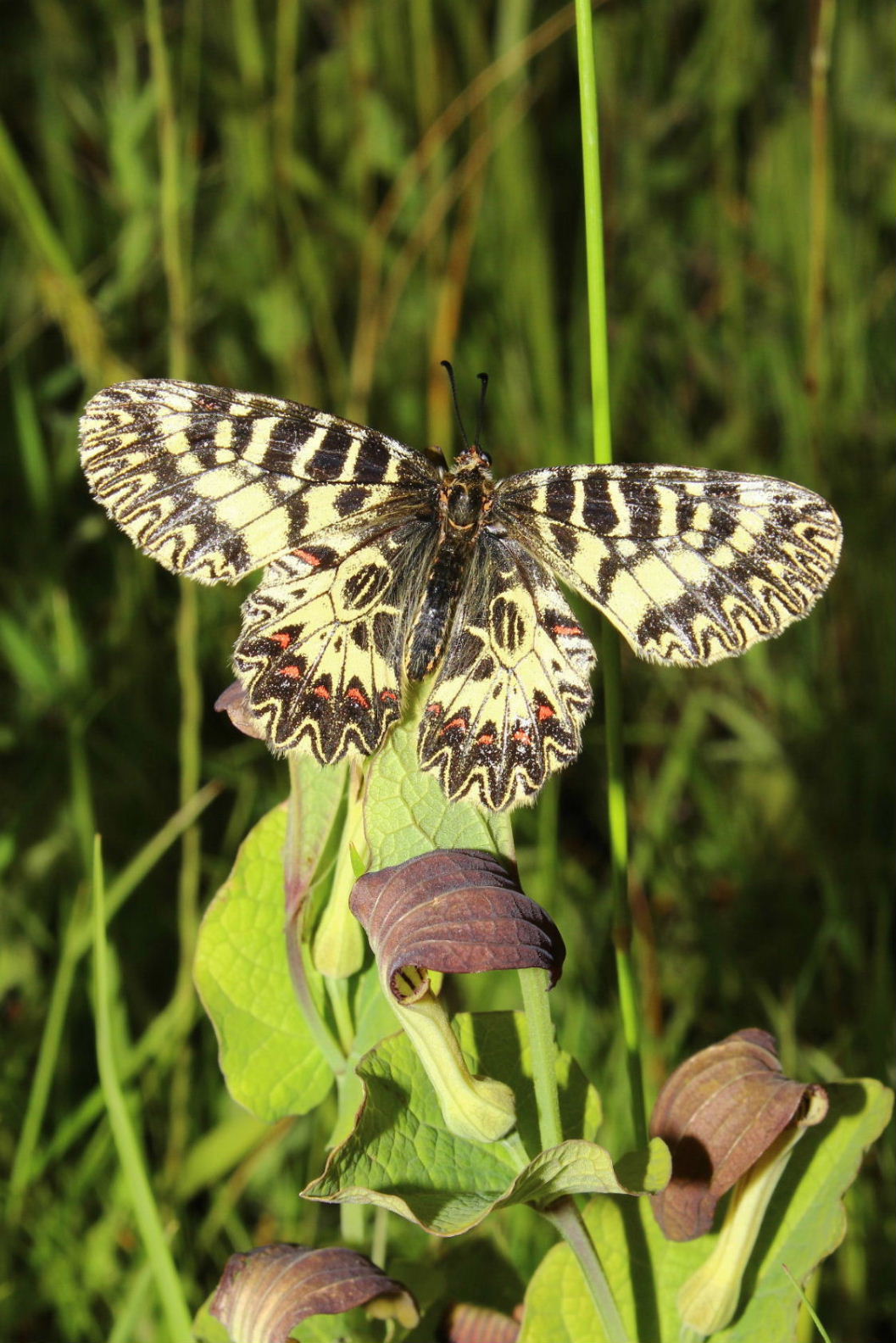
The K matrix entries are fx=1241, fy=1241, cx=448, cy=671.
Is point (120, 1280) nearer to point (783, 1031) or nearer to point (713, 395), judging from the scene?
point (783, 1031)

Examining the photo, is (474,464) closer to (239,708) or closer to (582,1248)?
(239,708)

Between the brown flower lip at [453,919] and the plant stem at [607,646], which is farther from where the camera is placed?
the plant stem at [607,646]

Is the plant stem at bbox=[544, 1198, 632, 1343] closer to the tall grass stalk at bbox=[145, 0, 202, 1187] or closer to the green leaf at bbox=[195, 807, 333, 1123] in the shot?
the green leaf at bbox=[195, 807, 333, 1123]

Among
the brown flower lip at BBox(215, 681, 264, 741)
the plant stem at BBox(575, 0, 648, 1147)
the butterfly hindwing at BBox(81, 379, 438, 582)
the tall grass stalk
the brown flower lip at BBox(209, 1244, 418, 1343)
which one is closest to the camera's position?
the brown flower lip at BBox(209, 1244, 418, 1343)

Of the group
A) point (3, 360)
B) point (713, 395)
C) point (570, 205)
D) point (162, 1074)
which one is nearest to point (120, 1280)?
point (162, 1074)

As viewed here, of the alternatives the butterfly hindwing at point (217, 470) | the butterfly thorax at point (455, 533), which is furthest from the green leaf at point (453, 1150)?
the butterfly hindwing at point (217, 470)

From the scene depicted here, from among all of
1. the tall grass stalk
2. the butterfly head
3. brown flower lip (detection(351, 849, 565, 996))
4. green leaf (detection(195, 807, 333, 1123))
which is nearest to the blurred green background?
the tall grass stalk

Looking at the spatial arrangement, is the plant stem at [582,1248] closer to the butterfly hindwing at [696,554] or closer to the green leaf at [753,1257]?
the green leaf at [753,1257]
